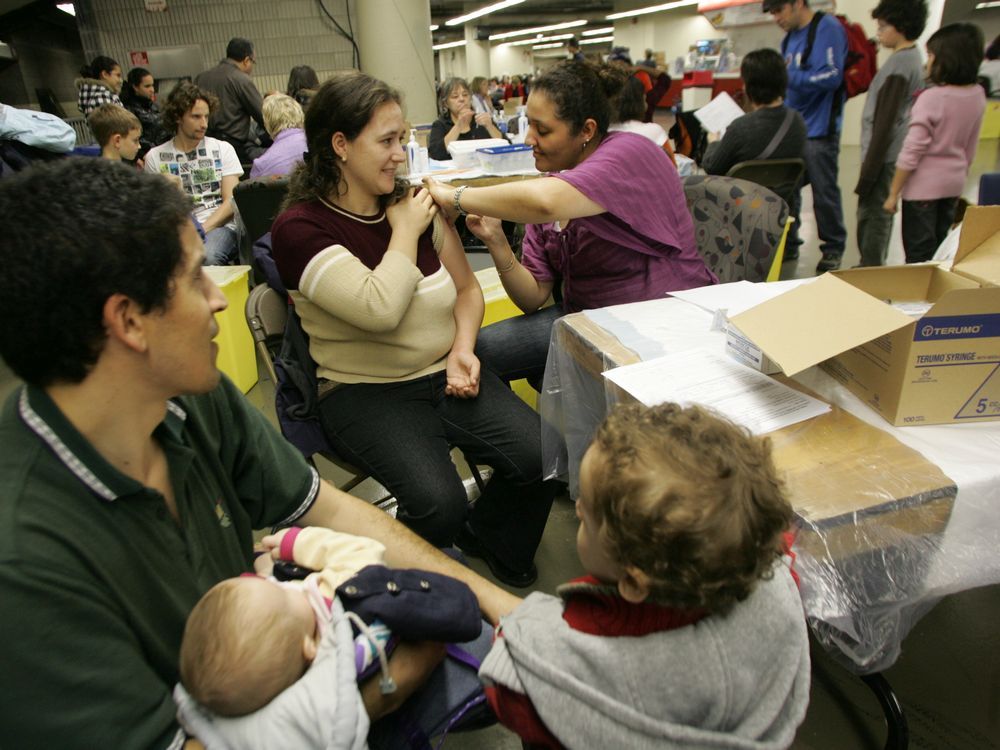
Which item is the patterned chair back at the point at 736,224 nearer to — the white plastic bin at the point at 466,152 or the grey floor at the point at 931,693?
the grey floor at the point at 931,693

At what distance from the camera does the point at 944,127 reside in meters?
3.12

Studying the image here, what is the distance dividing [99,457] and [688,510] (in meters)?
0.67

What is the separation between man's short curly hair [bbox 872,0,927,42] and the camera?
3.53 meters

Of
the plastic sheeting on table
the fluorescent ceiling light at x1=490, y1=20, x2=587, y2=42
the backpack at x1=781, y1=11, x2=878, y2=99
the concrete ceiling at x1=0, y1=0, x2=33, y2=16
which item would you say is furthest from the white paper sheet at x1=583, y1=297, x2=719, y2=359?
the fluorescent ceiling light at x1=490, y1=20, x2=587, y2=42

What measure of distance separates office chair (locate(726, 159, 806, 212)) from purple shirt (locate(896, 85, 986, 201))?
53 centimetres

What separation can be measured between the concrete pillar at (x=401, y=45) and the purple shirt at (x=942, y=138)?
4228mm

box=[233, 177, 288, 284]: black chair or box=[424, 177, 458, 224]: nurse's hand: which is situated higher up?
box=[424, 177, 458, 224]: nurse's hand

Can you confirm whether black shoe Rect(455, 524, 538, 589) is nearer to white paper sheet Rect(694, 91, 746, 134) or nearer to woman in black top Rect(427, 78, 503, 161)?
white paper sheet Rect(694, 91, 746, 134)

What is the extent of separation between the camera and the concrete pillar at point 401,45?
5.99 meters

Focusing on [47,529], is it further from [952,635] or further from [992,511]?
[952,635]

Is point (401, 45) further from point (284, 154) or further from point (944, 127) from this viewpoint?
point (944, 127)

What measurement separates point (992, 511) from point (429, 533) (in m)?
1.08

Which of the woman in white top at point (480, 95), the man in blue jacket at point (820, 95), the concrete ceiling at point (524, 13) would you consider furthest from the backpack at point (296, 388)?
the concrete ceiling at point (524, 13)

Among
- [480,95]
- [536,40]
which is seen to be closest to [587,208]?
[480,95]
